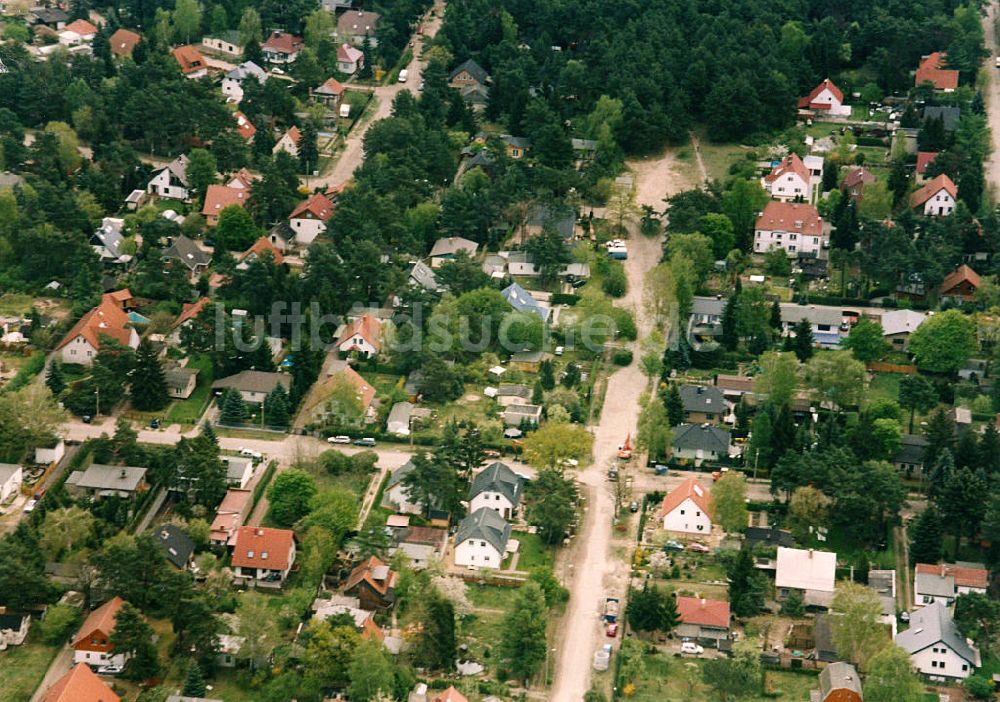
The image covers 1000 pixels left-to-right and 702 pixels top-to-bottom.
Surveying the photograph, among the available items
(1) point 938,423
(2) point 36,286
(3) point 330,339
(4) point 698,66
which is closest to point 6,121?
(2) point 36,286

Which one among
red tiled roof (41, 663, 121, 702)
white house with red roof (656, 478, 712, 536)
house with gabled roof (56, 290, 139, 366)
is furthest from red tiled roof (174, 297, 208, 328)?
red tiled roof (41, 663, 121, 702)

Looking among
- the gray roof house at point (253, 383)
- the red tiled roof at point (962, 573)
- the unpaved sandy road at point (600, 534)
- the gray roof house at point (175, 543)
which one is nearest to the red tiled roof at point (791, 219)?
the unpaved sandy road at point (600, 534)

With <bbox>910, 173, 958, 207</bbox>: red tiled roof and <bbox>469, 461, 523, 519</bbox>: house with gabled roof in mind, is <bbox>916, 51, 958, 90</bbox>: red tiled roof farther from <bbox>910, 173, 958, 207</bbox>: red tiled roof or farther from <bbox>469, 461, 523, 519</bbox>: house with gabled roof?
<bbox>469, 461, 523, 519</bbox>: house with gabled roof

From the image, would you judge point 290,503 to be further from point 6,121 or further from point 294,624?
point 6,121

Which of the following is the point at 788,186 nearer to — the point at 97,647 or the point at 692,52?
the point at 692,52

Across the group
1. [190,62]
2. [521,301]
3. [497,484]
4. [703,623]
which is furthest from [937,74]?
[703,623]

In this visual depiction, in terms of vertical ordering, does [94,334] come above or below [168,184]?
below
